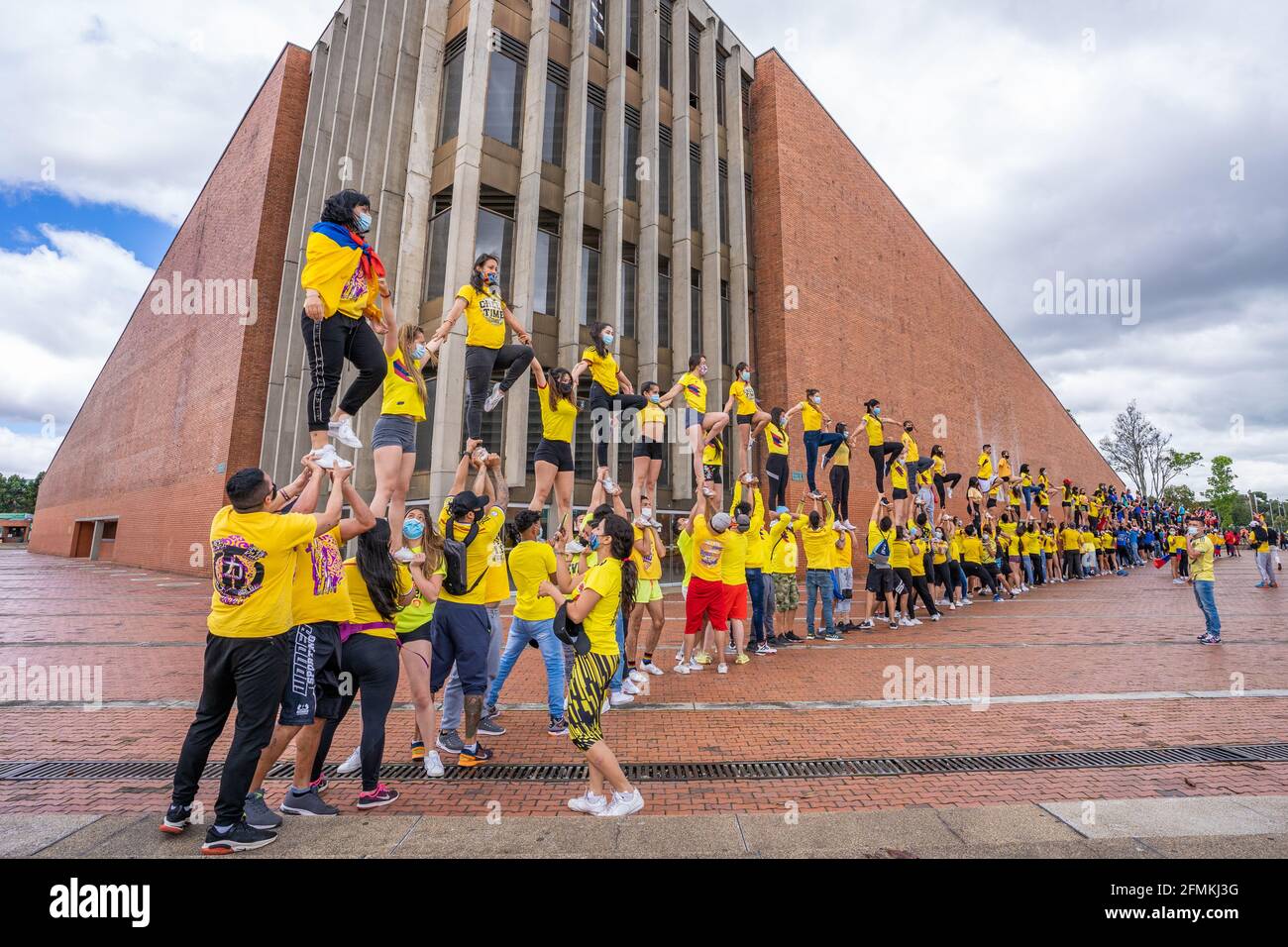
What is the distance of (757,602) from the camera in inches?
405

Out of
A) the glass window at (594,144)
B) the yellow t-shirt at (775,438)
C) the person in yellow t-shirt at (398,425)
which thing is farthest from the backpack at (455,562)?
the glass window at (594,144)

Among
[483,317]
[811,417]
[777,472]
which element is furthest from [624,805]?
[811,417]

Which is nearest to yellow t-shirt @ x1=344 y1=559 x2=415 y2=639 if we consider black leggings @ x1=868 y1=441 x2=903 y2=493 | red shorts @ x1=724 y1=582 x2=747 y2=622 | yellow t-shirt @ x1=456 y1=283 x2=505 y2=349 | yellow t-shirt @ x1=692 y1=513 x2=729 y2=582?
yellow t-shirt @ x1=456 y1=283 x2=505 y2=349

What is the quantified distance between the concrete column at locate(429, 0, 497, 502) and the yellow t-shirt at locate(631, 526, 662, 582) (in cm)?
914

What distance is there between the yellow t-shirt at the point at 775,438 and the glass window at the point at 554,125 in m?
13.4

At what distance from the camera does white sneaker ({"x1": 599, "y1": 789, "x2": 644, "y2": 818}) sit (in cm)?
409

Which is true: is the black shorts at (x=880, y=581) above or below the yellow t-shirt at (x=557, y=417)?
below

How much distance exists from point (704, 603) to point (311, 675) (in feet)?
17.0

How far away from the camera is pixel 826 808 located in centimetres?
420

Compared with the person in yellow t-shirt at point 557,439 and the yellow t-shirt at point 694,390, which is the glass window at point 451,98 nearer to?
the yellow t-shirt at point 694,390

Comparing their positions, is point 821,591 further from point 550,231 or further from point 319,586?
point 550,231

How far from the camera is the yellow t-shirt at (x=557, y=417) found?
812 centimetres

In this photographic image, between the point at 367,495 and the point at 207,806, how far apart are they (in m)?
16.1
